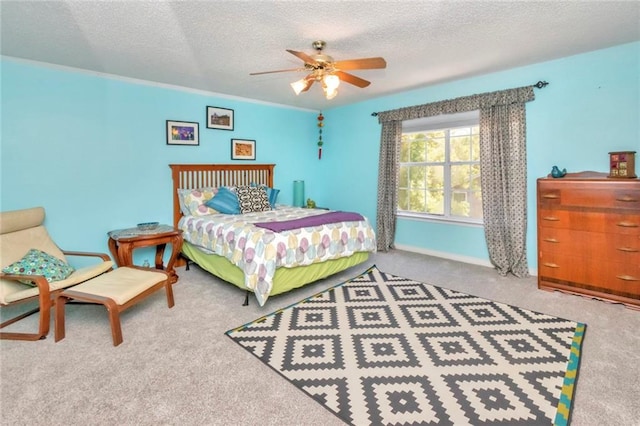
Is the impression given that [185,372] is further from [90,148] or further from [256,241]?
[90,148]

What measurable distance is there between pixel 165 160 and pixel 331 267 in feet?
8.59

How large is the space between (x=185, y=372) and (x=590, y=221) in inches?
146

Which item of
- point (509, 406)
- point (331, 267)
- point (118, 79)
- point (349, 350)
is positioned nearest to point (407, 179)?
point (331, 267)

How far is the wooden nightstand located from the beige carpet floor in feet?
1.82

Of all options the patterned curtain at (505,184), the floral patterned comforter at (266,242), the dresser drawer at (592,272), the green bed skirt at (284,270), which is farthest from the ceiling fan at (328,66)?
the dresser drawer at (592,272)

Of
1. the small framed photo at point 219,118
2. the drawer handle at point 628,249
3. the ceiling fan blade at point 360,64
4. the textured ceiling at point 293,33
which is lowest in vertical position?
the drawer handle at point 628,249

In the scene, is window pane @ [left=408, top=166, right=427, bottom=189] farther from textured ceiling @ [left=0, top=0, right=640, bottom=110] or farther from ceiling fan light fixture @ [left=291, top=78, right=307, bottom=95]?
ceiling fan light fixture @ [left=291, top=78, right=307, bottom=95]

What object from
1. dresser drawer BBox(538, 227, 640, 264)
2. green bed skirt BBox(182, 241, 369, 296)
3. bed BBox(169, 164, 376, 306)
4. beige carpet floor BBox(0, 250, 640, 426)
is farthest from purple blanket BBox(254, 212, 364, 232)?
dresser drawer BBox(538, 227, 640, 264)

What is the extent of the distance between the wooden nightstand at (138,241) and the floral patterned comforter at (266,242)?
27cm

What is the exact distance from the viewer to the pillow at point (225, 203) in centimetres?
411

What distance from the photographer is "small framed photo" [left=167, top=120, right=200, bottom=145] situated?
4.18 metres

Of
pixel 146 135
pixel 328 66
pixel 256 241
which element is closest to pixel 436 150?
pixel 328 66

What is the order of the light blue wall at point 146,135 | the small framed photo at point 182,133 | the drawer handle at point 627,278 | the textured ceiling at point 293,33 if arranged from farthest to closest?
the small framed photo at point 182,133
the light blue wall at point 146,135
the drawer handle at point 627,278
the textured ceiling at point 293,33

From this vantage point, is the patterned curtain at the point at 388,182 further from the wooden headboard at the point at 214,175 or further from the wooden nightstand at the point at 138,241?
the wooden nightstand at the point at 138,241
